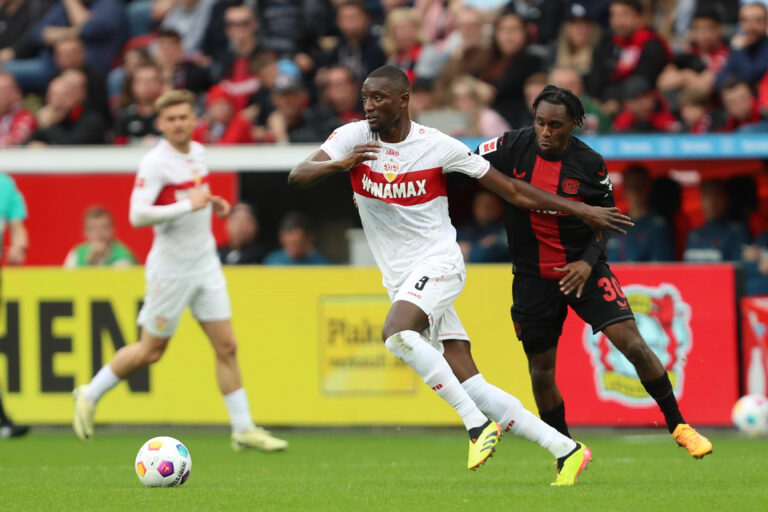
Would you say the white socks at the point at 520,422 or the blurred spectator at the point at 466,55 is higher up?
the blurred spectator at the point at 466,55

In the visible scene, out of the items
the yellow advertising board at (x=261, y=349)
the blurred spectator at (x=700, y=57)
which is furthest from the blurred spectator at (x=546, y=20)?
the yellow advertising board at (x=261, y=349)

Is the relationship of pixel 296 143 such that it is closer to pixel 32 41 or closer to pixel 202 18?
pixel 202 18

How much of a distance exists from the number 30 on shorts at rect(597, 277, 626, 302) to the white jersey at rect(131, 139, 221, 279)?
3671 millimetres

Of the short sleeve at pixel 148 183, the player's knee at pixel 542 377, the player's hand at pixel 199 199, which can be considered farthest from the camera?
the short sleeve at pixel 148 183

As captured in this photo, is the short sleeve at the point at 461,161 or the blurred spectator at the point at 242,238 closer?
the short sleeve at the point at 461,161

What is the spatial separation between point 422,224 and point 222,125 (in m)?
8.01

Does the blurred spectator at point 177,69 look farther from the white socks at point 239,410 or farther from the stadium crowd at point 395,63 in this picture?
the white socks at point 239,410

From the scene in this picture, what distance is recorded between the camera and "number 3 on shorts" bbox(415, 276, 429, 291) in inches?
282

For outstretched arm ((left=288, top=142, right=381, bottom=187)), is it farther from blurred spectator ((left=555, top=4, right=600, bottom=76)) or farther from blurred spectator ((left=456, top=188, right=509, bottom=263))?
blurred spectator ((left=555, top=4, right=600, bottom=76))

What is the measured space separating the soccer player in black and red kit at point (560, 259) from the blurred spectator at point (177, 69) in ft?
30.6

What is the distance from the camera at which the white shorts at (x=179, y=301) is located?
393 inches

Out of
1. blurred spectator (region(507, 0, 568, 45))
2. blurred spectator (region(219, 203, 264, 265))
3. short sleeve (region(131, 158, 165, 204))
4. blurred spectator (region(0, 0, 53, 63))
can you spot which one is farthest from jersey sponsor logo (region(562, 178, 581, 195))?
blurred spectator (region(0, 0, 53, 63))

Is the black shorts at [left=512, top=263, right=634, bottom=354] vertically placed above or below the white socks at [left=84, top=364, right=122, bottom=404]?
above

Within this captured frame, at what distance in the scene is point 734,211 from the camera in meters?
13.1
